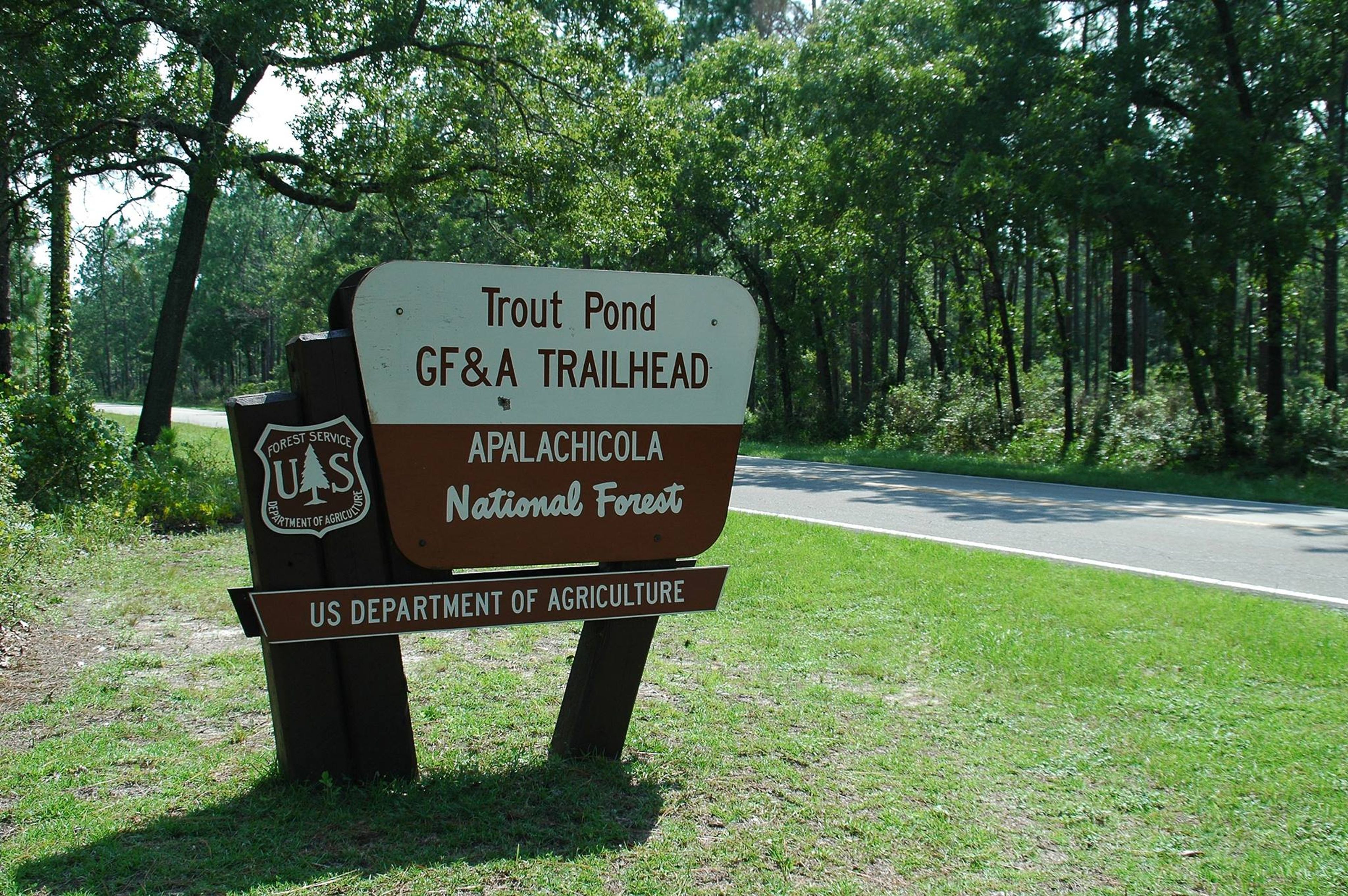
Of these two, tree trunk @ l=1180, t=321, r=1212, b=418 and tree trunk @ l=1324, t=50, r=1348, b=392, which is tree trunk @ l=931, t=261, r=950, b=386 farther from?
tree trunk @ l=1324, t=50, r=1348, b=392

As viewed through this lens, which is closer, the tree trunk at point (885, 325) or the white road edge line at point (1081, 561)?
the white road edge line at point (1081, 561)

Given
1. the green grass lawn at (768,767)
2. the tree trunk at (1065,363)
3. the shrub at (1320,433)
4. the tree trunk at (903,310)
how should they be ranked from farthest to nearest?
the tree trunk at (903,310) → the tree trunk at (1065,363) → the shrub at (1320,433) → the green grass lawn at (768,767)

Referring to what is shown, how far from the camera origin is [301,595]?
143 inches

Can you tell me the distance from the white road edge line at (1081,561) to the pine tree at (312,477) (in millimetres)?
6707

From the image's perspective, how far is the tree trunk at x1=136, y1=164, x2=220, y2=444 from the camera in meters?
15.1

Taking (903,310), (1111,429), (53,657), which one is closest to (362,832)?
(53,657)

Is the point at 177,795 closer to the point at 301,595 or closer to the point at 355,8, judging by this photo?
the point at 301,595

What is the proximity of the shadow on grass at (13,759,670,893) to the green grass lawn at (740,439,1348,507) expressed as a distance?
12976 millimetres

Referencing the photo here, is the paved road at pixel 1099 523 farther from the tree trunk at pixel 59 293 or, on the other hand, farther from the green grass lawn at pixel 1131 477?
the tree trunk at pixel 59 293

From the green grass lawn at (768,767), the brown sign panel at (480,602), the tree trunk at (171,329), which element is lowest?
the green grass lawn at (768,767)

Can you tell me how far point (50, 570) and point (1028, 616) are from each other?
6973mm

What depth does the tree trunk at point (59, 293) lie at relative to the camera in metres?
14.5

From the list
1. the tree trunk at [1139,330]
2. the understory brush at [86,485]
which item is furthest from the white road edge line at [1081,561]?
the tree trunk at [1139,330]

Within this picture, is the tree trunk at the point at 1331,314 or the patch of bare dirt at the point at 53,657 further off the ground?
the tree trunk at the point at 1331,314
